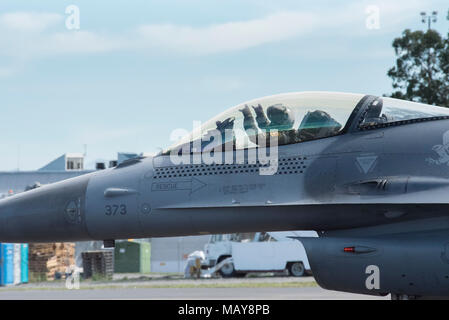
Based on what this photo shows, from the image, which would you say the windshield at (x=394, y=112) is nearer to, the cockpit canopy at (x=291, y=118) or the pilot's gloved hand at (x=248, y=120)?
the cockpit canopy at (x=291, y=118)

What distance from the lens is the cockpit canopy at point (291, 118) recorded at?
855 cm

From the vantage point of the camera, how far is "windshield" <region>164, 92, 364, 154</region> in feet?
28.2

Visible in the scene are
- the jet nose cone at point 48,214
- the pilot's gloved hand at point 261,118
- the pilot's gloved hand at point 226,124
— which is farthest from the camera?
the jet nose cone at point 48,214

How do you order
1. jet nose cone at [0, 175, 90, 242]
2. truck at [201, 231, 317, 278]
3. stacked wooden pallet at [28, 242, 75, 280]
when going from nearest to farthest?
jet nose cone at [0, 175, 90, 242], truck at [201, 231, 317, 278], stacked wooden pallet at [28, 242, 75, 280]

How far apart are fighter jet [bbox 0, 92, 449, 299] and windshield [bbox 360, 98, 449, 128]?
17mm

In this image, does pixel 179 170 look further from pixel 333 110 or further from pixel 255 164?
pixel 333 110

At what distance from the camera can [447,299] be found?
7.91 meters

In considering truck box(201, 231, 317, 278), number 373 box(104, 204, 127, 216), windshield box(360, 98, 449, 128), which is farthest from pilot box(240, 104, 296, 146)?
truck box(201, 231, 317, 278)

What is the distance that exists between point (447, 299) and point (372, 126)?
2.12m

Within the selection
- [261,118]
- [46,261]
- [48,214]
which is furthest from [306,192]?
[46,261]

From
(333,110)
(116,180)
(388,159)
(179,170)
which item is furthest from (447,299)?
(116,180)

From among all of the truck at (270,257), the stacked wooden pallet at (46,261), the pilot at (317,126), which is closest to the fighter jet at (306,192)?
the pilot at (317,126)

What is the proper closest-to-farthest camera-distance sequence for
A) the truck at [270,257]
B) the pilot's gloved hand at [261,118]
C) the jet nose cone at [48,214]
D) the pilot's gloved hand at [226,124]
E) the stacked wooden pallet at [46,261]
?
→ the pilot's gloved hand at [261,118], the pilot's gloved hand at [226,124], the jet nose cone at [48,214], the truck at [270,257], the stacked wooden pallet at [46,261]

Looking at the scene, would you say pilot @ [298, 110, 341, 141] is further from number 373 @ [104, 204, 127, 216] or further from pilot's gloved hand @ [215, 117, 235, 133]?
number 373 @ [104, 204, 127, 216]
